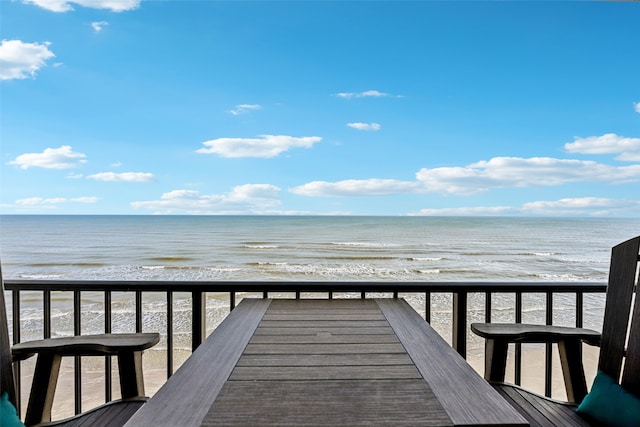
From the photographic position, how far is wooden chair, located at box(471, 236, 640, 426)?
1.31m

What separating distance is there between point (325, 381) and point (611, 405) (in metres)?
1.04

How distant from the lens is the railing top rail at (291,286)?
183 centimetres

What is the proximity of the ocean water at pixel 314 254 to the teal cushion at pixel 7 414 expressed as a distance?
8735 millimetres

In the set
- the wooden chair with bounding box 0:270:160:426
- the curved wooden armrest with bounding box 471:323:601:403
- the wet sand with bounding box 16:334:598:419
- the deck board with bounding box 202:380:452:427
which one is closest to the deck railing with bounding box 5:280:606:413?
the curved wooden armrest with bounding box 471:323:601:403

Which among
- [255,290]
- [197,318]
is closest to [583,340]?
[255,290]

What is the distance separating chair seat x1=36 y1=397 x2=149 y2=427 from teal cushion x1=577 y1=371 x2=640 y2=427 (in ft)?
5.08

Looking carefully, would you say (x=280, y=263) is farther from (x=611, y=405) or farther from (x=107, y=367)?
(x=611, y=405)

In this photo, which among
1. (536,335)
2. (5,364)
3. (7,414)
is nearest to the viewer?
(7,414)

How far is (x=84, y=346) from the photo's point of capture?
1.32 metres

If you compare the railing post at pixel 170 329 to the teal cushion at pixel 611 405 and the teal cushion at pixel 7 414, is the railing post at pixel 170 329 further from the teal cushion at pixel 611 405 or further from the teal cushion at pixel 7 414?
the teal cushion at pixel 611 405

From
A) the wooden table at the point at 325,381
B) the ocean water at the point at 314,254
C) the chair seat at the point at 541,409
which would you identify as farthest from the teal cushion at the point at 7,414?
the ocean water at the point at 314,254

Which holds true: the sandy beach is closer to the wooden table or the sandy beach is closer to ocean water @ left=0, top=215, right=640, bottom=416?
ocean water @ left=0, top=215, right=640, bottom=416

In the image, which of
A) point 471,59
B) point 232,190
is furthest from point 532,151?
point 232,190

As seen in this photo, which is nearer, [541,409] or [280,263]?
[541,409]
